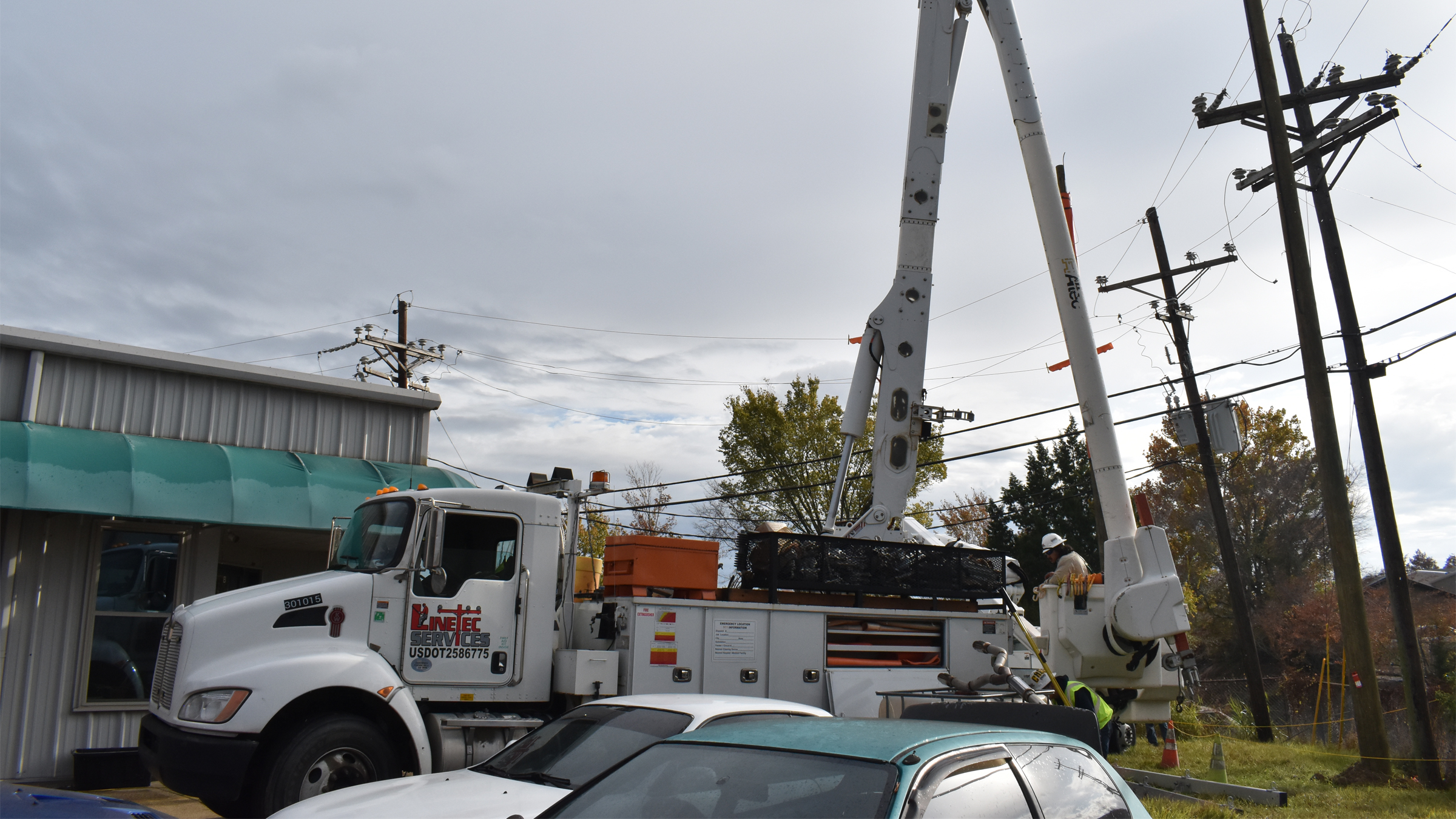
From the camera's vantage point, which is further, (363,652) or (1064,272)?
(1064,272)

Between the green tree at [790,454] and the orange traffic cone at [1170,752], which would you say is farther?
the green tree at [790,454]

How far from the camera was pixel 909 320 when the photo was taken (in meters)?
11.3

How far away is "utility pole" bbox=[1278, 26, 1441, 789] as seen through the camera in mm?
11562

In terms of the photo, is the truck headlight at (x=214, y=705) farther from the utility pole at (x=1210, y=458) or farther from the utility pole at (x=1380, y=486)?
the utility pole at (x=1210, y=458)

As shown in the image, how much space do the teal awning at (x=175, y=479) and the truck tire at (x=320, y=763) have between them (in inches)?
181

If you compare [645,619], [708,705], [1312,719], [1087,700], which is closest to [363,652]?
[645,619]

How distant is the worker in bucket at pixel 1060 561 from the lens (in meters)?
11.9

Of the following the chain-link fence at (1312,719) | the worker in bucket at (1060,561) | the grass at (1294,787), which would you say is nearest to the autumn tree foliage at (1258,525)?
the chain-link fence at (1312,719)

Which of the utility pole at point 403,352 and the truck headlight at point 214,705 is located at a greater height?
the utility pole at point 403,352

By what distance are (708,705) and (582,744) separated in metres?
0.86

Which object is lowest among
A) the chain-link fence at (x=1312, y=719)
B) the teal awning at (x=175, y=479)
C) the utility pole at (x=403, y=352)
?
the chain-link fence at (x=1312, y=719)

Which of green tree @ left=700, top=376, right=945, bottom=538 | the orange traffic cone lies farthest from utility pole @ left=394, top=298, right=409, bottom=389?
the orange traffic cone

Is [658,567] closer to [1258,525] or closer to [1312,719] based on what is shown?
[1312,719]

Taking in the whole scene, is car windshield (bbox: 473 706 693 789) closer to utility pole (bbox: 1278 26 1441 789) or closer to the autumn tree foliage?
utility pole (bbox: 1278 26 1441 789)
